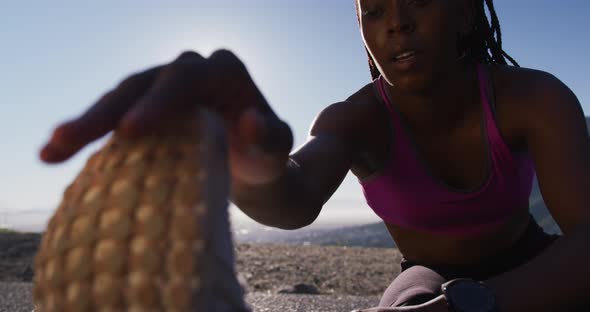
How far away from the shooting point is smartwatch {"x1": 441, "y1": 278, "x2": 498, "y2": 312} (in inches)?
46.7

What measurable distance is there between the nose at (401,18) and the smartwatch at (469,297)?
695 millimetres

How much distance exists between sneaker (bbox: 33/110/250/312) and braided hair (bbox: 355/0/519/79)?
1420 mm

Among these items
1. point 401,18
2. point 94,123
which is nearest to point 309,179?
point 401,18

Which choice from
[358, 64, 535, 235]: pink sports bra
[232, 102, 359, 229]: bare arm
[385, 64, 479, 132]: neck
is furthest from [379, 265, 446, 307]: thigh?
[385, 64, 479, 132]: neck

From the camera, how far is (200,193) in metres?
0.59

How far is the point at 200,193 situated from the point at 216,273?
90 millimetres

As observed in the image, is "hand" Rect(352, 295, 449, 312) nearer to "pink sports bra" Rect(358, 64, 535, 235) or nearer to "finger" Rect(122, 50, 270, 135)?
"pink sports bra" Rect(358, 64, 535, 235)

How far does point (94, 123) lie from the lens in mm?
664

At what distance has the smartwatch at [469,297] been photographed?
119cm

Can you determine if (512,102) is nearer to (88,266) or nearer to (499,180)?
(499,180)

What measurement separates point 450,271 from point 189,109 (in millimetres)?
1311

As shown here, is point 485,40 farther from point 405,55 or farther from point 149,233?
point 149,233

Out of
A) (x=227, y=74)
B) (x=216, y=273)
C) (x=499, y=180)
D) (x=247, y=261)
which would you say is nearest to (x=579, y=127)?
(x=499, y=180)

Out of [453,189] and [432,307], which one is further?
[453,189]
